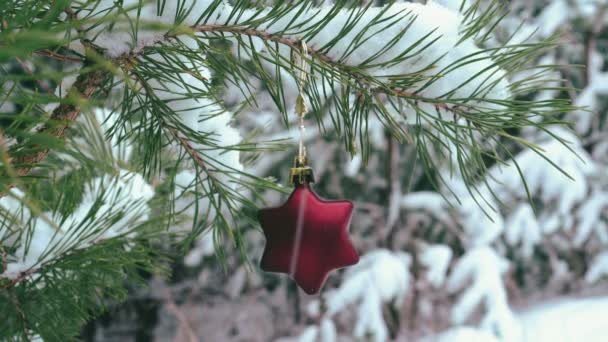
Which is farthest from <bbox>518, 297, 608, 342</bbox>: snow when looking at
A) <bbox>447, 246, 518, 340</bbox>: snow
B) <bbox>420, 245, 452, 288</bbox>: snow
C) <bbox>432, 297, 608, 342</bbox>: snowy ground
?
<bbox>420, 245, 452, 288</bbox>: snow

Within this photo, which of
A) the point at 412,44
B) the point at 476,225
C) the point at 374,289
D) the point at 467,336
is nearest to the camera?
the point at 412,44

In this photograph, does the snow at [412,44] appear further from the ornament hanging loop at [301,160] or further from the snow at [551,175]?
the snow at [551,175]

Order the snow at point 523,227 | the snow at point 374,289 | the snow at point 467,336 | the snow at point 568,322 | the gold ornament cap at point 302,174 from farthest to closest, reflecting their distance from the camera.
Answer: the snow at point 523,227
the snow at point 568,322
the snow at point 374,289
the snow at point 467,336
the gold ornament cap at point 302,174

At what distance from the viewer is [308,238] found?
1.38 feet

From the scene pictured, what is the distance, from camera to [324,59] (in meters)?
0.36

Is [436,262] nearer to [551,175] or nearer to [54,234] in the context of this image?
[551,175]

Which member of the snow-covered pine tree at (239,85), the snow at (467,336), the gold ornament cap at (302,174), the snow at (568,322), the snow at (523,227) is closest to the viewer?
the snow-covered pine tree at (239,85)

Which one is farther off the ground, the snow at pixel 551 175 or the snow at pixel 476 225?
the snow at pixel 551 175

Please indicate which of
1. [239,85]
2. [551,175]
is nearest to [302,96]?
[239,85]

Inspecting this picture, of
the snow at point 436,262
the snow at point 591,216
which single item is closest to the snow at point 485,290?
the snow at point 436,262

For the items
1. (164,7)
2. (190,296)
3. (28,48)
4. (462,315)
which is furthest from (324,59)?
(190,296)

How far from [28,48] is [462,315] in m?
2.03

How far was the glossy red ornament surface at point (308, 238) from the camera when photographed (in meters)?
0.42

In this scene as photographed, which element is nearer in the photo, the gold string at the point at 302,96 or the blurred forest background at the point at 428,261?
the gold string at the point at 302,96
